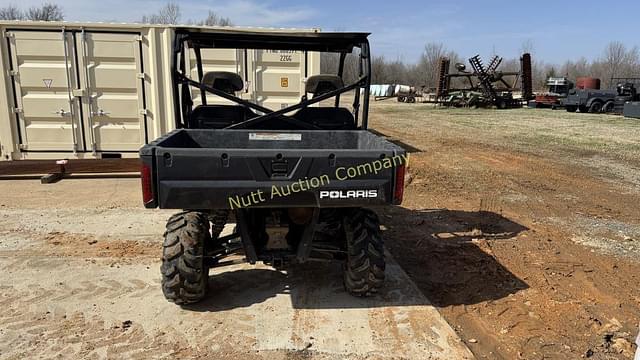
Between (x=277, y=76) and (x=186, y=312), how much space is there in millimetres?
5138

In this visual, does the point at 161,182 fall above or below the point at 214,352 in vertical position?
above

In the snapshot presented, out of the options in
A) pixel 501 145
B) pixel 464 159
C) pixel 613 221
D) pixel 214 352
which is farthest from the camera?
pixel 501 145

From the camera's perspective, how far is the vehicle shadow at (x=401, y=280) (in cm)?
410

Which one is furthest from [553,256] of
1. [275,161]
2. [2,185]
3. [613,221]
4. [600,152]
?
[600,152]

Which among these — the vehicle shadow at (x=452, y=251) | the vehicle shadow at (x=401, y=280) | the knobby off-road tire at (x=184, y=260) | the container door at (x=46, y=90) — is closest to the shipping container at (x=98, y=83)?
the container door at (x=46, y=90)

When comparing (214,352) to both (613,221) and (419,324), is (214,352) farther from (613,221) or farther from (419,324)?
(613,221)

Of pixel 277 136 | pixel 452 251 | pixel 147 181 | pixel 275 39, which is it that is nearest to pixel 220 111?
pixel 277 136

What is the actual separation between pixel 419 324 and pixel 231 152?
1.89 meters

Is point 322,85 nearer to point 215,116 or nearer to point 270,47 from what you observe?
point 270,47

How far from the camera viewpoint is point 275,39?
482cm

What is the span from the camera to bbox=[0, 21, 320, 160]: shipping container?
7.85 meters

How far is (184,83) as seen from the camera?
4727mm

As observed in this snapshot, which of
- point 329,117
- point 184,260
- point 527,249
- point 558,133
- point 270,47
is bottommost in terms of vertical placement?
point 527,249

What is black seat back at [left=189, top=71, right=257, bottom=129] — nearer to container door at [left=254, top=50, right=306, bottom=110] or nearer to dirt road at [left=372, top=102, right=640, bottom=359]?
dirt road at [left=372, top=102, right=640, bottom=359]
